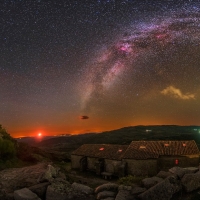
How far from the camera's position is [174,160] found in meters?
35.6

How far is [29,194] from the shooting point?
10430 mm

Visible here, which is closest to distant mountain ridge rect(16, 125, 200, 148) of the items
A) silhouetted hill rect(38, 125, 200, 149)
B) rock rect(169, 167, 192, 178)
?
silhouetted hill rect(38, 125, 200, 149)

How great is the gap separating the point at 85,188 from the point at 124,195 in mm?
2394

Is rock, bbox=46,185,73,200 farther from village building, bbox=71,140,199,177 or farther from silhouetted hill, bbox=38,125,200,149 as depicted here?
silhouetted hill, bbox=38,125,200,149

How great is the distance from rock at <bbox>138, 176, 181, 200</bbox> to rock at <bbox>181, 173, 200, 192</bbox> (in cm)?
51

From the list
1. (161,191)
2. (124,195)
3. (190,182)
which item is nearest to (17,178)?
(124,195)

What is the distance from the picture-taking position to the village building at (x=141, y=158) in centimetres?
3472

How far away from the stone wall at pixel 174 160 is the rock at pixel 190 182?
82.1 ft

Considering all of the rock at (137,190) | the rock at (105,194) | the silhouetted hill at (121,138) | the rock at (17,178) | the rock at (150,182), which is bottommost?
the silhouetted hill at (121,138)

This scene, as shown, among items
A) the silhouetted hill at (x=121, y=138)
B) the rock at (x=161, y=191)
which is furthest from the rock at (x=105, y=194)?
the silhouetted hill at (x=121, y=138)

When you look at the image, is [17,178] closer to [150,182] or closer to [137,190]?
[137,190]

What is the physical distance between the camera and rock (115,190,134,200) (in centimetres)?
1048

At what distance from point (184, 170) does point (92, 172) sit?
2987 centimetres

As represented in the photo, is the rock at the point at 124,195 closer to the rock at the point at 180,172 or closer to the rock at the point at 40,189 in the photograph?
the rock at the point at 180,172
